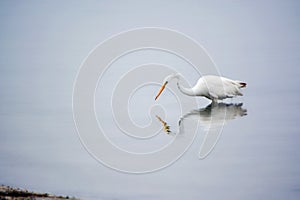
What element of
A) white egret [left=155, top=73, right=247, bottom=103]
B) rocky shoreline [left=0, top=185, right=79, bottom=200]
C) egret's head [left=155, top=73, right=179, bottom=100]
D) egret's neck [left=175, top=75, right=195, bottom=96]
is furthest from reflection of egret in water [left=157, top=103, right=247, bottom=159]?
rocky shoreline [left=0, top=185, right=79, bottom=200]

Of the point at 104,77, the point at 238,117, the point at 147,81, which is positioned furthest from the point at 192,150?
the point at 104,77

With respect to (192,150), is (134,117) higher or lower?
higher

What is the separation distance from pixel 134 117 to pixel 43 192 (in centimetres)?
166

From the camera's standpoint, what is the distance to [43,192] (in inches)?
186

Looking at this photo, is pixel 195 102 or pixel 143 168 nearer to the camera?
pixel 143 168

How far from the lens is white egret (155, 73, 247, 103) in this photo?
21.0 ft

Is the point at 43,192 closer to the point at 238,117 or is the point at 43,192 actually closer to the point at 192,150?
the point at 192,150

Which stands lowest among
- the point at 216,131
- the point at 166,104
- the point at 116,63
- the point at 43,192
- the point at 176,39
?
the point at 43,192

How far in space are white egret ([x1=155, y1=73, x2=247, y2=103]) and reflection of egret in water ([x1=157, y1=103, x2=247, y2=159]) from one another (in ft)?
0.40

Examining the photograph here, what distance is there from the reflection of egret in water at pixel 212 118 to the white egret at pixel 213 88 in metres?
0.12

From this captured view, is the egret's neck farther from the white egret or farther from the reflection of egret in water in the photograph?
the reflection of egret in water

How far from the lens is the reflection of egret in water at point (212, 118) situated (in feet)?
18.1

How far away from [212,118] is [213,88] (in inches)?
21.1

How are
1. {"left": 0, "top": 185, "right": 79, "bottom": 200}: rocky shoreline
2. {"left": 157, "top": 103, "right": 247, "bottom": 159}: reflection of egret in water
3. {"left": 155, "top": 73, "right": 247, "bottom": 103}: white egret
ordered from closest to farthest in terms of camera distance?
{"left": 0, "top": 185, "right": 79, "bottom": 200}: rocky shoreline
{"left": 157, "top": 103, "right": 247, "bottom": 159}: reflection of egret in water
{"left": 155, "top": 73, "right": 247, "bottom": 103}: white egret
